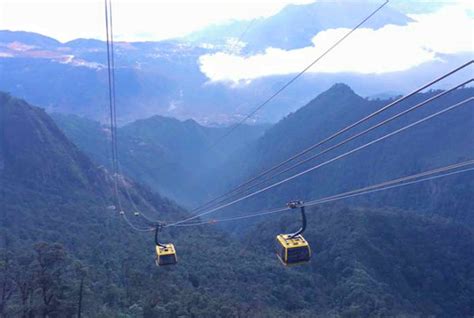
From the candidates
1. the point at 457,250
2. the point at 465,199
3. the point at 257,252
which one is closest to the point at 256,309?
the point at 257,252

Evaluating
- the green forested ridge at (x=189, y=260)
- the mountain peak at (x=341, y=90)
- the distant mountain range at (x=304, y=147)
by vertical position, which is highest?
the mountain peak at (x=341, y=90)

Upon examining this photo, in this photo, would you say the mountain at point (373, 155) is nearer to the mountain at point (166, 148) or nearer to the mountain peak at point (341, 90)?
the mountain peak at point (341, 90)

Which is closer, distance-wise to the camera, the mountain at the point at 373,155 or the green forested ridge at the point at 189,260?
the green forested ridge at the point at 189,260

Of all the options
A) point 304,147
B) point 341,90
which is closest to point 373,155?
point 304,147

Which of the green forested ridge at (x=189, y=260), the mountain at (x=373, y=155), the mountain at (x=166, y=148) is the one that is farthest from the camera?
the mountain at (x=166, y=148)

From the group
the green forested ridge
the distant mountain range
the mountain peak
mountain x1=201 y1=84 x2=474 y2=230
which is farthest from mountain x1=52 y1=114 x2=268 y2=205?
the mountain peak

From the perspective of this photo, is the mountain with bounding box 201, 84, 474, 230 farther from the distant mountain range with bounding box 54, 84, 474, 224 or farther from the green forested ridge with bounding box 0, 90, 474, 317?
the green forested ridge with bounding box 0, 90, 474, 317

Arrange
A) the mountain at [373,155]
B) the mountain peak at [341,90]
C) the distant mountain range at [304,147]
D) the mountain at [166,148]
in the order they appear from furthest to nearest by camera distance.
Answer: the mountain peak at [341,90] → the mountain at [166,148] → the distant mountain range at [304,147] → the mountain at [373,155]

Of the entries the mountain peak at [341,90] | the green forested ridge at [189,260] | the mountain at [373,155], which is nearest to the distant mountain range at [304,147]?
the mountain at [373,155]

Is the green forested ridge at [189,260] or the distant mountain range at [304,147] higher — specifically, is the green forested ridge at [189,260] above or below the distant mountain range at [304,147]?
below
